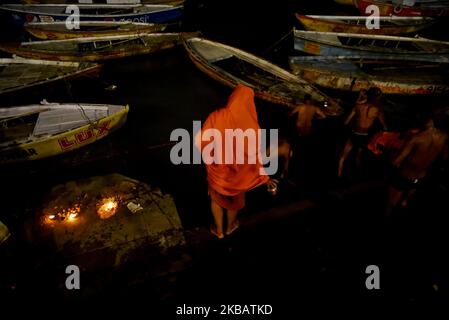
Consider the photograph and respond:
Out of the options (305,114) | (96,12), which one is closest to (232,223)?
(305,114)

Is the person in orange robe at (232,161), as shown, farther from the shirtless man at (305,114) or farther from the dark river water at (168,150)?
Answer: the shirtless man at (305,114)

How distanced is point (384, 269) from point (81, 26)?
54.3ft

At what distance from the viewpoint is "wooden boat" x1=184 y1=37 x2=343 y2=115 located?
907 centimetres

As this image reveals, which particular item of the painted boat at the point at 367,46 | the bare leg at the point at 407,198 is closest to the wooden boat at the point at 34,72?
the painted boat at the point at 367,46

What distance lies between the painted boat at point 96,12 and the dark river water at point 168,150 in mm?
1519

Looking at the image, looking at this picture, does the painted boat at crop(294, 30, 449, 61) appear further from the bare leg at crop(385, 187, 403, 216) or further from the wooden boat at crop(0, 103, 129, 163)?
the bare leg at crop(385, 187, 403, 216)

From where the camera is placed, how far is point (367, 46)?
39.4 feet

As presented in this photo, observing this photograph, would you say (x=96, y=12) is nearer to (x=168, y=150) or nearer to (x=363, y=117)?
(x=168, y=150)

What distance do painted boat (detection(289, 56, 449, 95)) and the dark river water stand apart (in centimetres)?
71

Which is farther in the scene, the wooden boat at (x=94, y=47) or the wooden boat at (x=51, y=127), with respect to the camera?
the wooden boat at (x=94, y=47)

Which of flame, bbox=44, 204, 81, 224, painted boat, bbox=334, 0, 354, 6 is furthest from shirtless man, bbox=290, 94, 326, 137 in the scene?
painted boat, bbox=334, 0, 354, 6

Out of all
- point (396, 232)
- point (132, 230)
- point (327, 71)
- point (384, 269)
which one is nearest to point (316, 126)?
point (327, 71)

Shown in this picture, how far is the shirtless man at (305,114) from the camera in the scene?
6.62 m

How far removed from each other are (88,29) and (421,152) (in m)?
15.7
